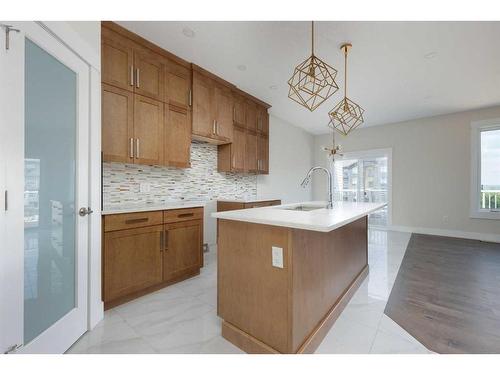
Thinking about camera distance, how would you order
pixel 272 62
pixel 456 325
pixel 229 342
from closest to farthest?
pixel 229 342
pixel 456 325
pixel 272 62

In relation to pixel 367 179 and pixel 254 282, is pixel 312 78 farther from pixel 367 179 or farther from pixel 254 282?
pixel 367 179

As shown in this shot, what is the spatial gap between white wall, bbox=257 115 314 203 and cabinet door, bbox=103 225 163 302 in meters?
2.92

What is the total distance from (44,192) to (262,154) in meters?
3.51

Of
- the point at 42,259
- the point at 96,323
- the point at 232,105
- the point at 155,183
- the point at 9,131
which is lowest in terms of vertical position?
the point at 96,323

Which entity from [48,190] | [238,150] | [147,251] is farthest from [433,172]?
[48,190]

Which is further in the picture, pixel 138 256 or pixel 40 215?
pixel 138 256

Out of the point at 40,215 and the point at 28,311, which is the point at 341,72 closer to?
the point at 40,215

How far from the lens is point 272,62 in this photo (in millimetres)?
2945

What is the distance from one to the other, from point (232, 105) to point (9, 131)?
2892mm

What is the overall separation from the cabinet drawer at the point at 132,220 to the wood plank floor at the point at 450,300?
7.45 feet

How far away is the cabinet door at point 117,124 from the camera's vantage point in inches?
86.8

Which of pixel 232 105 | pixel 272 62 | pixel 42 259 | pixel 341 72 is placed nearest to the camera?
pixel 42 259
